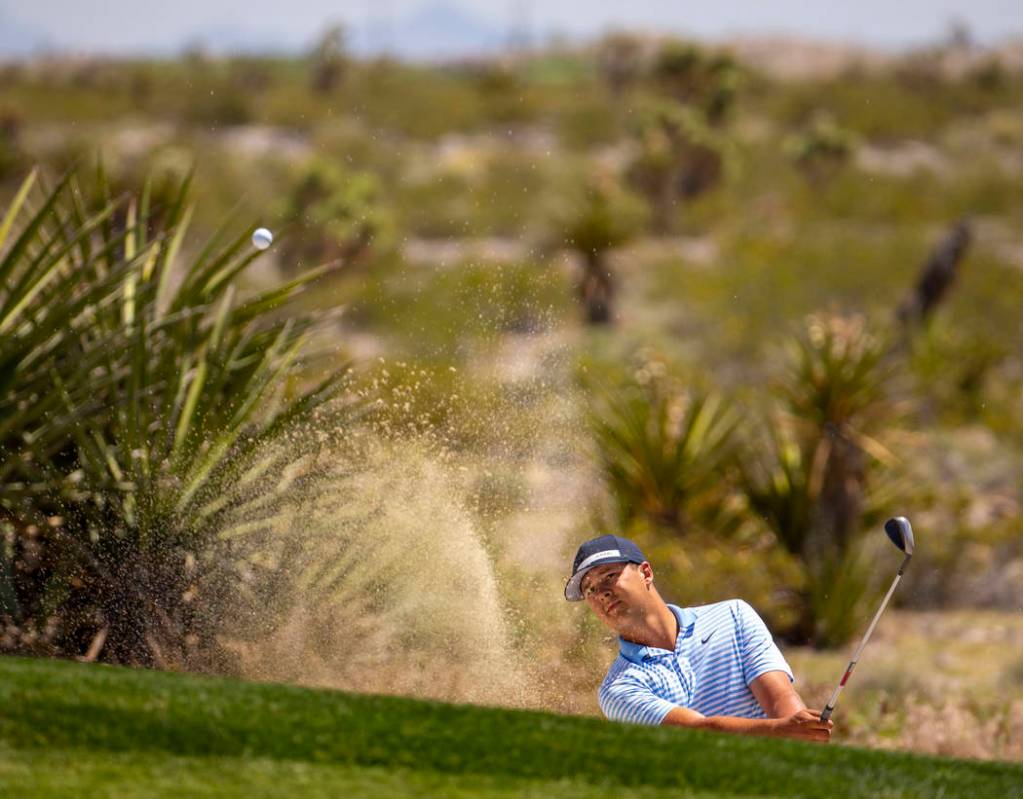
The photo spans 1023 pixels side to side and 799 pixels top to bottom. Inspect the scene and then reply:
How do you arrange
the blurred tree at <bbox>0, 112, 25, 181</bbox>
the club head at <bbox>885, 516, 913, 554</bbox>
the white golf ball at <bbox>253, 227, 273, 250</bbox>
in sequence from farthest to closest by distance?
the blurred tree at <bbox>0, 112, 25, 181</bbox>
the white golf ball at <bbox>253, 227, 273, 250</bbox>
the club head at <bbox>885, 516, 913, 554</bbox>

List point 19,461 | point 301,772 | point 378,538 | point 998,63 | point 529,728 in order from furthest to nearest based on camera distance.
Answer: point 998,63
point 378,538
point 19,461
point 529,728
point 301,772

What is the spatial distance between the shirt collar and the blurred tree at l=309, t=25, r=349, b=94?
60.6 metres

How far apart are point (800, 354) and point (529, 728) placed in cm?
913

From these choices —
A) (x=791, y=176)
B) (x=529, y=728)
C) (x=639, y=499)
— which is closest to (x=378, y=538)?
(x=529, y=728)

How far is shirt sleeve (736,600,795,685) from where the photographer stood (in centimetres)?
353

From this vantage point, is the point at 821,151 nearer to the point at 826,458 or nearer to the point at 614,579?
the point at 826,458

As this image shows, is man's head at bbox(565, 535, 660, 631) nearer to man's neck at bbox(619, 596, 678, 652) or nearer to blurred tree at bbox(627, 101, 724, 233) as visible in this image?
man's neck at bbox(619, 596, 678, 652)

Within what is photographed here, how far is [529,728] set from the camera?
287 centimetres

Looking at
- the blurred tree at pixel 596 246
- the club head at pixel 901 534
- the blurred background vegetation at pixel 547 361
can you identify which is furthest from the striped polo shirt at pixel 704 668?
the blurred tree at pixel 596 246

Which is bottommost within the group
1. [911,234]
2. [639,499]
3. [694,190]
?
[639,499]

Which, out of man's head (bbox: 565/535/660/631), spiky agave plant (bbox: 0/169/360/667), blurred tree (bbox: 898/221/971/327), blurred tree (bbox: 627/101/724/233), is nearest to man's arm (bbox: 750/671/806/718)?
man's head (bbox: 565/535/660/631)

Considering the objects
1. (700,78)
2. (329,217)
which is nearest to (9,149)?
(329,217)

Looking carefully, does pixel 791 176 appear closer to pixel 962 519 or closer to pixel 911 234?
pixel 911 234

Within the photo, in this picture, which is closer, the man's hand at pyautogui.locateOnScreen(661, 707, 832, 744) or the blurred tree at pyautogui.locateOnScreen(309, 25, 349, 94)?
the man's hand at pyautogui.locateOnScreen(661, 707, 832, 744)
